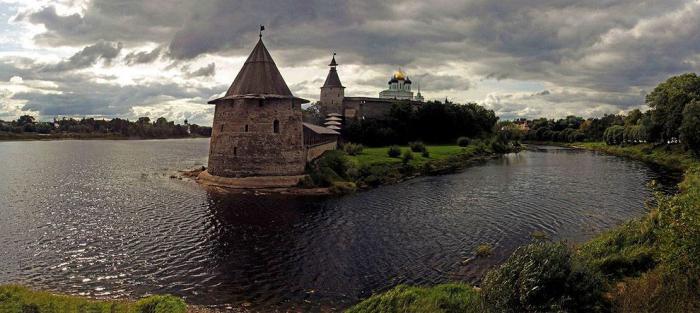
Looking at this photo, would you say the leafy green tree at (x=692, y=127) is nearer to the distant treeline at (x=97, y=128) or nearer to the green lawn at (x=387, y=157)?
the green lawn at (x=387, y=157)

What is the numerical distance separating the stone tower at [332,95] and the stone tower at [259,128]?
32.2 meters

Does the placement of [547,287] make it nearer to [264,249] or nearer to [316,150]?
[264,249]

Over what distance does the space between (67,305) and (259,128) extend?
69.1 feet

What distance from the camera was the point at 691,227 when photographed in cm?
855

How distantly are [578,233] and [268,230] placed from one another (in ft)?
42.0

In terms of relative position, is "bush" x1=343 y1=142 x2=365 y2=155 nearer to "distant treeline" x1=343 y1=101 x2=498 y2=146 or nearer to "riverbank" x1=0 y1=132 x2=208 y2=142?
"distant treeline" x1=343 y1=101 x2=498 y2=146

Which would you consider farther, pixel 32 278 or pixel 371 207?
pixel 371 207

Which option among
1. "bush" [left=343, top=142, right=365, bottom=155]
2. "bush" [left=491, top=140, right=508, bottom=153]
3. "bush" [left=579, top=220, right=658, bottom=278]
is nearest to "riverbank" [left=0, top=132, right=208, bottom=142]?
"bush" [left=343, top=142, right=365, bottom=155]

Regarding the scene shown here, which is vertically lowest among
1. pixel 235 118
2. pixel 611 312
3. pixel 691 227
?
pixel 611 312

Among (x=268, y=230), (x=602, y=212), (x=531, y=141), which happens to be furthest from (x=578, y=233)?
(x=531, y=141)

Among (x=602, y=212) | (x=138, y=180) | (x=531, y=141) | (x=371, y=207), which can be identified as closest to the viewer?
(x=602, y=212)

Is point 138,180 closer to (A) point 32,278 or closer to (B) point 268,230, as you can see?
(B) point 268,230

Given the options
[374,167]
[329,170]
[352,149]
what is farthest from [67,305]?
[352,149]

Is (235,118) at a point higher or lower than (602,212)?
higher
